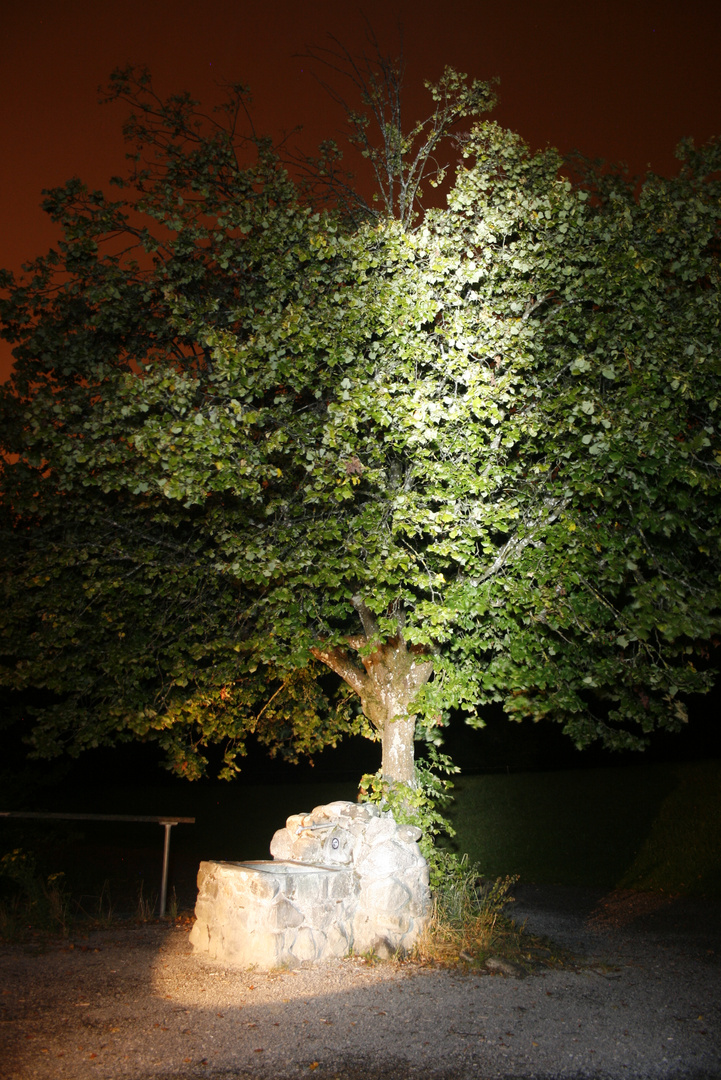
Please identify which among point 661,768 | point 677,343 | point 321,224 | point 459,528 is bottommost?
point 661,768

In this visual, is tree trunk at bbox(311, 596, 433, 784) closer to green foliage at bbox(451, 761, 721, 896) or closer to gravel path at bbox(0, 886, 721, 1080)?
gravel path at bbox(0, 886, 721, 1080)

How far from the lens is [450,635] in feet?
25.9

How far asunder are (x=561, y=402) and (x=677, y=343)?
121 cm

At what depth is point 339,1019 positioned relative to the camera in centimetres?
617

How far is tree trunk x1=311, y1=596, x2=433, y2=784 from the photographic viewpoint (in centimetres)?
945

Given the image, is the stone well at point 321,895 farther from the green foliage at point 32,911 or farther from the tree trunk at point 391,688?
the green foliage at point 32,911

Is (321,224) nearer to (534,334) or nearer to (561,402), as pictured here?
(534,334)

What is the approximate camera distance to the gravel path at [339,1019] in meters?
5.31

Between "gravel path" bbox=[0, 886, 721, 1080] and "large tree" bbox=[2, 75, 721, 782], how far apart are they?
92.5 inches

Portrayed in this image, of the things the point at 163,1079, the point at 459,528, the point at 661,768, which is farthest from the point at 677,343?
the point at 661,768

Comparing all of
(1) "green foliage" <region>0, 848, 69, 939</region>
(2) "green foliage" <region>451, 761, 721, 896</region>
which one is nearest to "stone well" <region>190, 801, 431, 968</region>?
(1) "green foliage" <region>0, 848, 69, 939</region>

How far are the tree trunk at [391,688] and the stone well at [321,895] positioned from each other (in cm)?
71

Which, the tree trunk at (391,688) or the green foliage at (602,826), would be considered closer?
the tree trunk at (391,688)

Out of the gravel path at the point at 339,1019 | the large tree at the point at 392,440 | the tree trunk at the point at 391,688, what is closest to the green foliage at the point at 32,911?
the gravel path at the point at 339,1019
